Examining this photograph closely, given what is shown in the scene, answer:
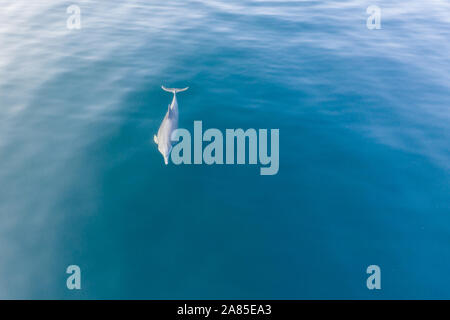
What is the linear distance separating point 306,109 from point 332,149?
9.87ft

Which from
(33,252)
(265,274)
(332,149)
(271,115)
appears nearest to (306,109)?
(271,115)

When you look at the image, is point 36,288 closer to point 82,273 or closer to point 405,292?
point 82,273

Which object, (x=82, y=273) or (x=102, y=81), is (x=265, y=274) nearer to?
(x=82, y=273)

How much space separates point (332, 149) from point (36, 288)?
1263 cm

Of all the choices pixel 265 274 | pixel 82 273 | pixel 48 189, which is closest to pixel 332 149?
pixel 265 274

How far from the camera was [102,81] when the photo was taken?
17.6 metres

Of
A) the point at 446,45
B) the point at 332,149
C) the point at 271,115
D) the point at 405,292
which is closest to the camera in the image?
the point at 405,292

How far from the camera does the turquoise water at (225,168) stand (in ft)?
33.4

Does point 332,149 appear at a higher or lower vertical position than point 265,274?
higher

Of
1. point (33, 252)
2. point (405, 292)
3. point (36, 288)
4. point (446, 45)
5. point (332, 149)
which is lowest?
point (405, 292)

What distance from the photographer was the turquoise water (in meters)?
10.2

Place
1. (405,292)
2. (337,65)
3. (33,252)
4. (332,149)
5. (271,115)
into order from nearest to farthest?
(405,292) → (33,252) → (332,149) → (271,115) → (337,65)

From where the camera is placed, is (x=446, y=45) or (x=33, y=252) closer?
(x=33, y=252)

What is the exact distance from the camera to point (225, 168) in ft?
43.1
